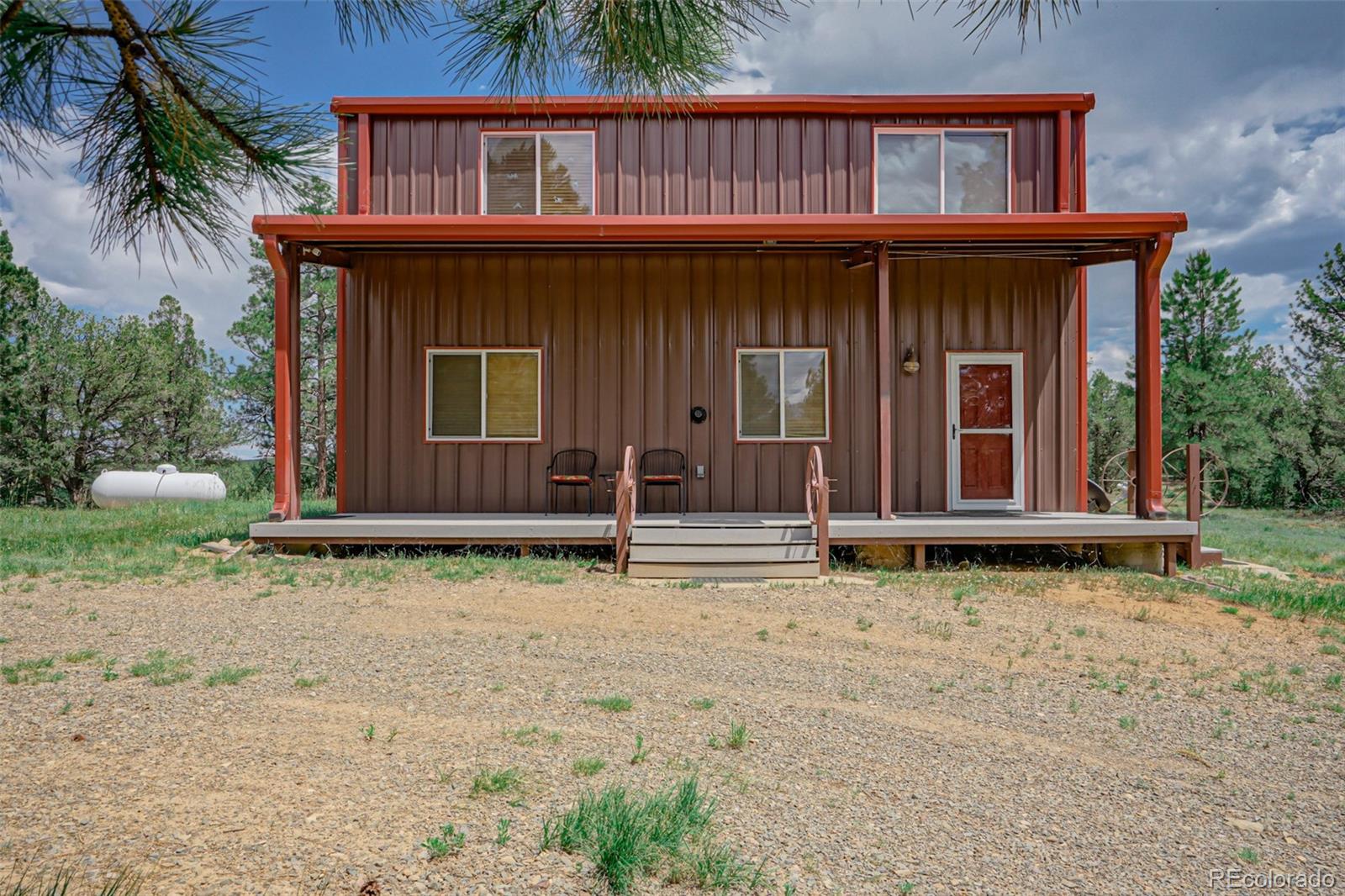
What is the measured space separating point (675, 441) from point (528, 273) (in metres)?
2.69

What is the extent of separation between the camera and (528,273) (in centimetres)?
923

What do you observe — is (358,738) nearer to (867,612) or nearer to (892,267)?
(867,612)

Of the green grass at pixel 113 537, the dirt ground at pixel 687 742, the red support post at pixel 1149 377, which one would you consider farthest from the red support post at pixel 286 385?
the red support post at pixel 1149 377

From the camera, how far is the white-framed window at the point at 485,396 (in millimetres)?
9203

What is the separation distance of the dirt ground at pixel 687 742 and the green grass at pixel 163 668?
62 mm

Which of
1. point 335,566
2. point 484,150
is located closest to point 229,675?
point 335,566

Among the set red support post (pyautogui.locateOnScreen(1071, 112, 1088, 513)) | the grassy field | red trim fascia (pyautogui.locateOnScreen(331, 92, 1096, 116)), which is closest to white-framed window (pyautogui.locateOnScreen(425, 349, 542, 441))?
the grassy field

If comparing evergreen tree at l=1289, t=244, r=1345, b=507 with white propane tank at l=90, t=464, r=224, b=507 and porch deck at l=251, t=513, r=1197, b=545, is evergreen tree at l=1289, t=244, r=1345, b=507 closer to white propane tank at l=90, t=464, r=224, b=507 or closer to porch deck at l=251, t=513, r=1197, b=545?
porch deck at l=251, t=513, r=1197, b=545

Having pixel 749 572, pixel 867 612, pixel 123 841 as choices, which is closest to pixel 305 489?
pixel 749 572

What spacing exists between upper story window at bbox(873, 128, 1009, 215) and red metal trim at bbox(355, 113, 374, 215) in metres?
6.39

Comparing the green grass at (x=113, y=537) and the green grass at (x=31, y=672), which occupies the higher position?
the green grass at (x=113, y=537)

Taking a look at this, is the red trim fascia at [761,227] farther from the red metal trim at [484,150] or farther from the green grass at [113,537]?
the green grass at [113,537]

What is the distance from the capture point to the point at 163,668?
3973 millimetres

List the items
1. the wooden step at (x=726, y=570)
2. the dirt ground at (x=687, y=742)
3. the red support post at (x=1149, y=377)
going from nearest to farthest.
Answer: the dirt ground at (x=687, y=742)
the wooden step at (x=726, y=570)
the red support post at (x=1149, y=377)
